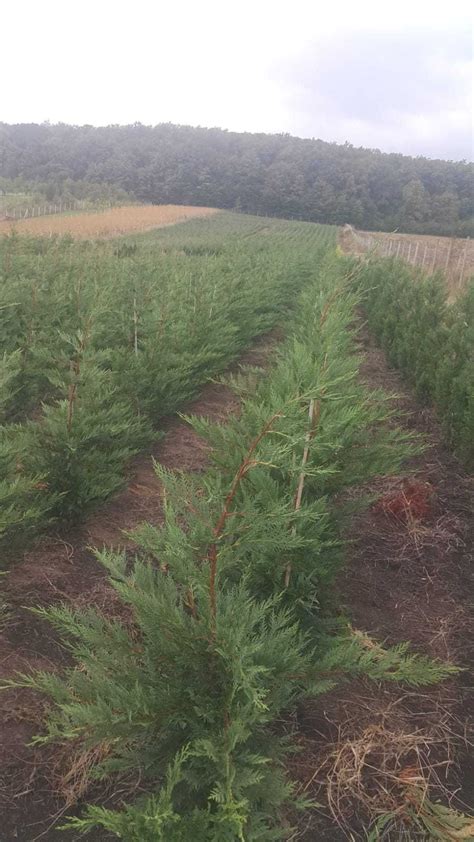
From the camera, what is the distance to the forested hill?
77.4m

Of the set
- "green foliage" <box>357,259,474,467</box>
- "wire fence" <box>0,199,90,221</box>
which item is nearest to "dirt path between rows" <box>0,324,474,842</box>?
"green foliage" <box>357,259,474,467</box>

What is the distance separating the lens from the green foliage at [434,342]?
255 inches

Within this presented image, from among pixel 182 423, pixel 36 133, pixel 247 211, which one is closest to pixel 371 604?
pixel 182 423

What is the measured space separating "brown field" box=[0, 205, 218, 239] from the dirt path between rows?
25.5m

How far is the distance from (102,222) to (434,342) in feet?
124

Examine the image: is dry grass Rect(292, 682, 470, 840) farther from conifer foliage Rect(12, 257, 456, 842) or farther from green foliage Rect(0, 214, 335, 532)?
green foliage Rect(0, 214, 335, 532)

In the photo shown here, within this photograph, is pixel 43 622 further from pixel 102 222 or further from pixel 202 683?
pixel 102 222

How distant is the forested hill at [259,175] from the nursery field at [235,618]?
74357 millimetres

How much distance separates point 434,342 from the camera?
836 cm

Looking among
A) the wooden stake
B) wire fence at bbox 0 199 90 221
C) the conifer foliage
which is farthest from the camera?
wire fence at bbox 0 199 90 221

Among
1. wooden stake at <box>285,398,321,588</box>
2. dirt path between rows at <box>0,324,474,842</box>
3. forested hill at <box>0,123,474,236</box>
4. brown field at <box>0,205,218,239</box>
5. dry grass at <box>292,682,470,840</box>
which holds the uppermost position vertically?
forested hill at <box>0,123,474,236</box>

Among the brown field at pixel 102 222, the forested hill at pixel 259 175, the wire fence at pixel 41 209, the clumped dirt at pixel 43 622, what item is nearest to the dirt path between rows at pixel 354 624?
the clumped dirt at pixel 43 622

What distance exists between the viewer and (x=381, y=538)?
478 cm

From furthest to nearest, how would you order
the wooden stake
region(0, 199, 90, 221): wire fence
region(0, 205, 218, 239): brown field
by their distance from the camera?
1. region(0, 199, 90, 221): wire fence
2. region(0, 205, 218, 239): brown field
3. the wooden stake
